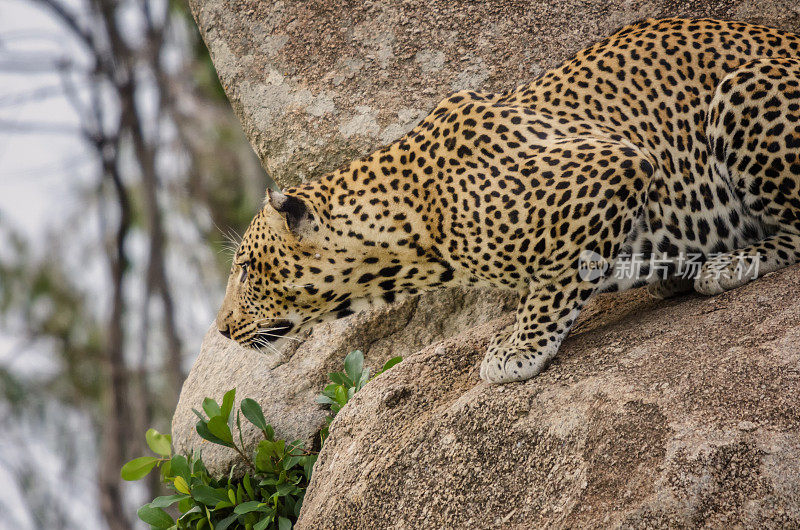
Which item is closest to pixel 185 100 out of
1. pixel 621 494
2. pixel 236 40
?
pixel 236 40

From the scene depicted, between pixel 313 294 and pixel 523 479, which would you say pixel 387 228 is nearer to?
pixel 313 294

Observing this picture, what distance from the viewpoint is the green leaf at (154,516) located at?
6527 millimetres

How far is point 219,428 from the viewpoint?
6.42 m

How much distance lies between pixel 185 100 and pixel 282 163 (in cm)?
1149

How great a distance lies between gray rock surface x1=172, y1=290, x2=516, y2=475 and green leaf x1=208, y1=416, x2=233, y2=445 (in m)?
0.57

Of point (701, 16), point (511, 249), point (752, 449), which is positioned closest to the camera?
point (752, 449)

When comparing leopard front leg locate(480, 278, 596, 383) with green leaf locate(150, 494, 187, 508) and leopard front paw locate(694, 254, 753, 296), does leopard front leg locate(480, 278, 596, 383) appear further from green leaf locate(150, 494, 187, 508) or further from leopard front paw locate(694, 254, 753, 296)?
green leaf locate(150, 494, 187, 508)

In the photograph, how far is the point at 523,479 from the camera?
477 cm

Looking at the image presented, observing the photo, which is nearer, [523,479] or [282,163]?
[523,479]

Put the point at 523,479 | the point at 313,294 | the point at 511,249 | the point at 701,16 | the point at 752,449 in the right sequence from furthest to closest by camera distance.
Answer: the point at 701,16
the point at 313,294
the point at 511,249
the point at 523,479
the point at 752,449

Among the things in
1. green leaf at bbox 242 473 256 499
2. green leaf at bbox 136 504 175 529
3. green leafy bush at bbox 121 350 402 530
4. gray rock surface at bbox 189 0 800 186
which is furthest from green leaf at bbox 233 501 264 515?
gray rock surface at bbox 189 0 800 186

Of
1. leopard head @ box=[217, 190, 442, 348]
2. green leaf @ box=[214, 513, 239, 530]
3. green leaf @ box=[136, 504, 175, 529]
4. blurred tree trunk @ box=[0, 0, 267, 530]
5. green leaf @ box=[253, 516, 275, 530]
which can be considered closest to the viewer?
leopard head @ box=[217, 190, 442, 348]

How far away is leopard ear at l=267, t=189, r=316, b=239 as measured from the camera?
5.55 metres

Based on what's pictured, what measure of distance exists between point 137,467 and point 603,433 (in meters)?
3.95
